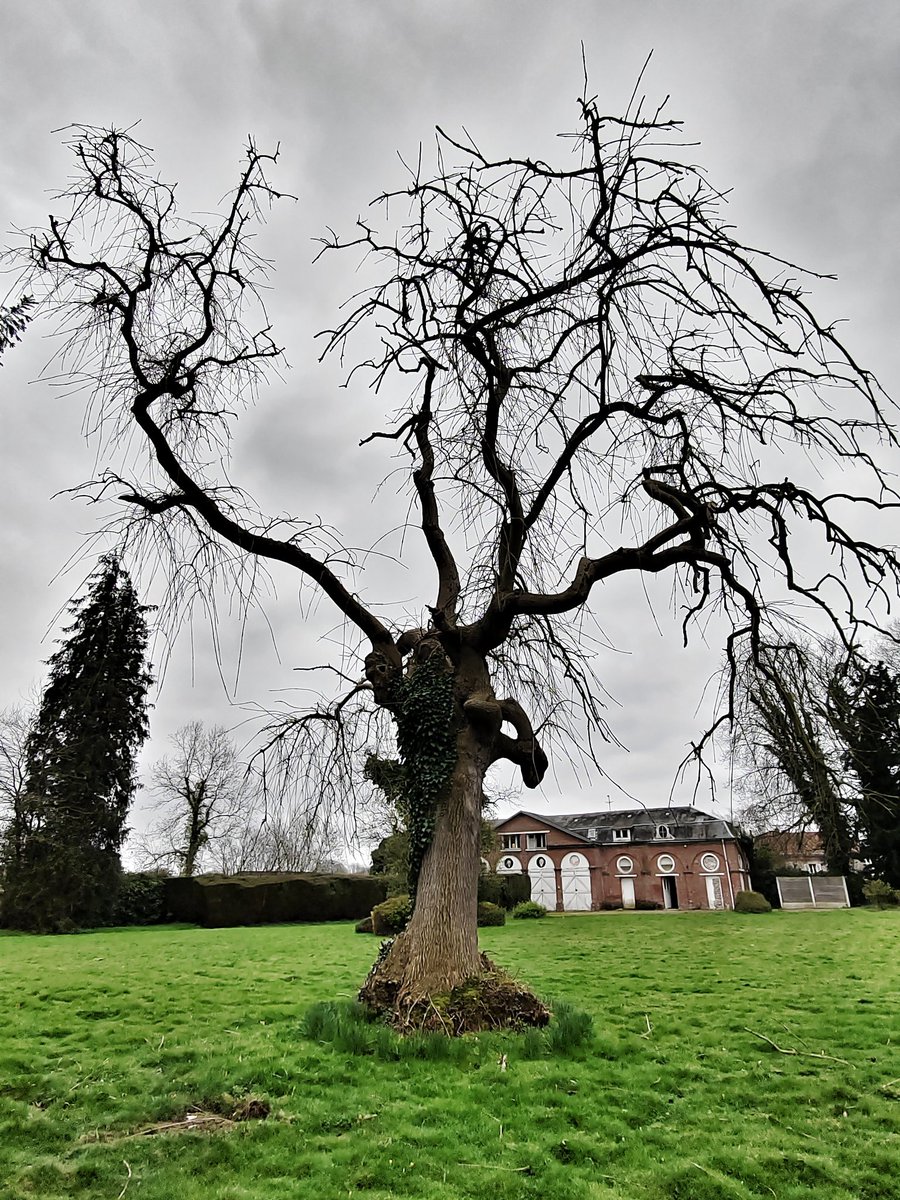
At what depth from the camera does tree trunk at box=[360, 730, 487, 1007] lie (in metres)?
6.19

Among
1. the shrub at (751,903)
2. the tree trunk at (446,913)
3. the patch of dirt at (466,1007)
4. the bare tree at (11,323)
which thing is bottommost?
the shrub at (751,903)

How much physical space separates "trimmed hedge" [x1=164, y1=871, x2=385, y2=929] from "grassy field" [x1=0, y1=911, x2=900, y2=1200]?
13.8 metres

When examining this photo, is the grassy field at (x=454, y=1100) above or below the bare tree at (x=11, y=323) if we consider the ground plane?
below

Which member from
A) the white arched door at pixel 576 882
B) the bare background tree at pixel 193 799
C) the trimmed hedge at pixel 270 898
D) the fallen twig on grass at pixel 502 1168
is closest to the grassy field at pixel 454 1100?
the fallen twig on grass at pixel 502 1168

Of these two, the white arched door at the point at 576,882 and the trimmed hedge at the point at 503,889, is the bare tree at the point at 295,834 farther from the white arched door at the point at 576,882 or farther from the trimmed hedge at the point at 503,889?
the white arched door at the point at 576,882

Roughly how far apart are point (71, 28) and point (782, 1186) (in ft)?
23.8

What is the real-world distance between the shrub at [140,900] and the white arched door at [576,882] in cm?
2122

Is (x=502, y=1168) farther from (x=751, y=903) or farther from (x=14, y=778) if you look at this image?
(x=14, y=778)

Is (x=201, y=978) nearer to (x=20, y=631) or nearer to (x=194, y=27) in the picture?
(x=20, y=631)

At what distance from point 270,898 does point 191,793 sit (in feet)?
37.6

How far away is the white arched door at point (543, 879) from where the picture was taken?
3741cm

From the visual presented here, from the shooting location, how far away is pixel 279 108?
14.5 ft

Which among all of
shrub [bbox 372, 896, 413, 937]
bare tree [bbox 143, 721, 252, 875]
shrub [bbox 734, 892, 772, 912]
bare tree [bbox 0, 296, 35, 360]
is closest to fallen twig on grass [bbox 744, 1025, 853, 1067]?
bare tree [bbox 0, 296, 35, 360]

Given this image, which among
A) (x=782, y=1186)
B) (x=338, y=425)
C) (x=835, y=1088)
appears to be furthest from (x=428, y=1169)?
(x=338, y=425)
